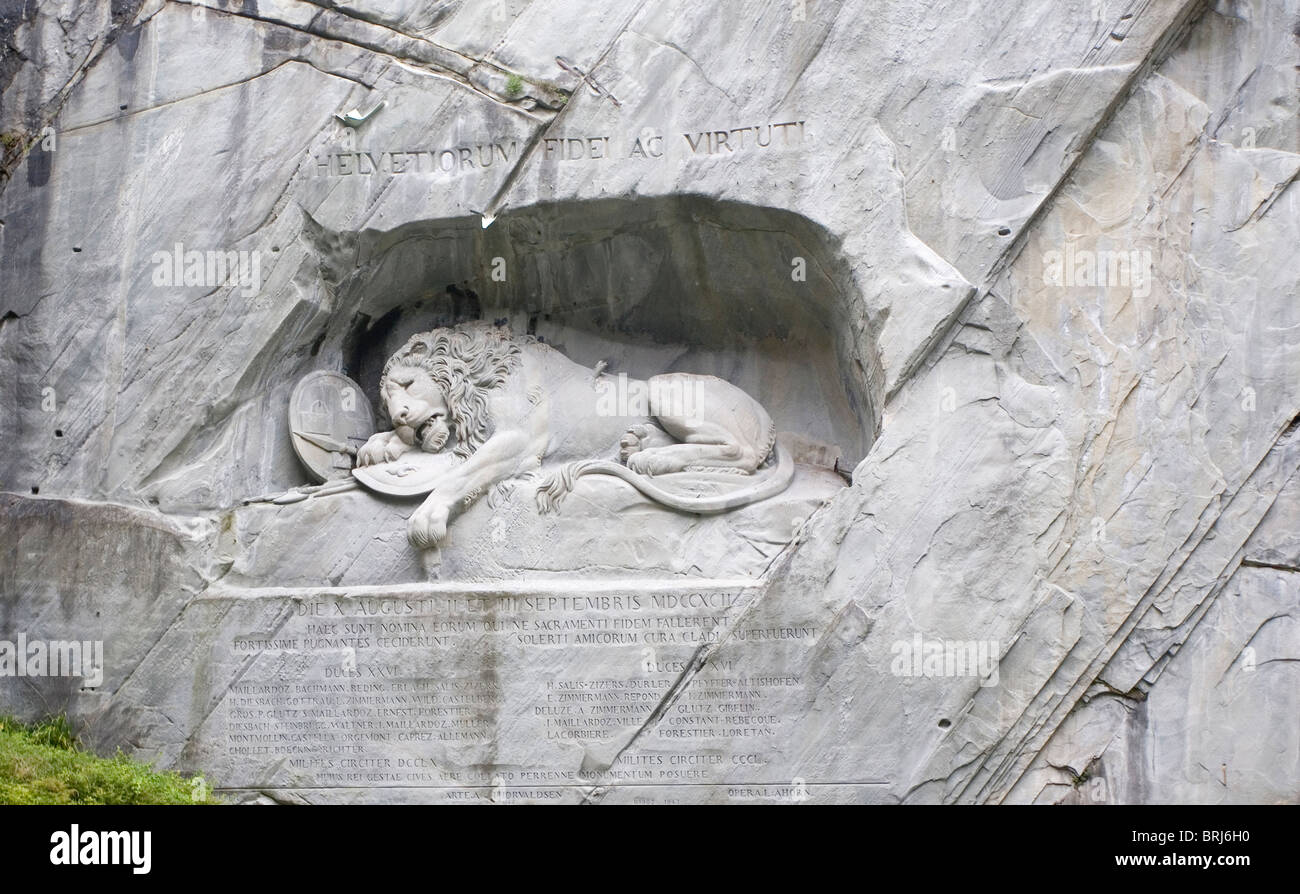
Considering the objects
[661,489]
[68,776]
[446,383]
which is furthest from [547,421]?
[68,776]

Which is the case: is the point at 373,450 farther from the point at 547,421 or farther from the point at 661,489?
the point at 661,489

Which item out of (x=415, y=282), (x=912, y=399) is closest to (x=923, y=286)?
(x=912, y=399)

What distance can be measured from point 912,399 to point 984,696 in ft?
5.43

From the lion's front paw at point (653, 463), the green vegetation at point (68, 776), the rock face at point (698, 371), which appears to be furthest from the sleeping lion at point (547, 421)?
A: the green vegetation at point (68, 776)

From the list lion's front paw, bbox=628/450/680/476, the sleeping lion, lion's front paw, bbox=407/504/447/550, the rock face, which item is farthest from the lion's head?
lion's front paw, bbox=628/450/680/476

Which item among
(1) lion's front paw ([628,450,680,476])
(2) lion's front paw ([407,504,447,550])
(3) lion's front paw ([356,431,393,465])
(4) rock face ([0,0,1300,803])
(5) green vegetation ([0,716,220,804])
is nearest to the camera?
(5) green vegetation ([0,716,220,804])

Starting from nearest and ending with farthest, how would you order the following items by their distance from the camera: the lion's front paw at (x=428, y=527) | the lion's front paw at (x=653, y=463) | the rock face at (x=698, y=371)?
the rock face at (x=698, y=371) → the lion's front paw at (x=428, y=527) → the lion's front paw at (x=653, y=463)

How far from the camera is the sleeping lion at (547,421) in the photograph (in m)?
9.30

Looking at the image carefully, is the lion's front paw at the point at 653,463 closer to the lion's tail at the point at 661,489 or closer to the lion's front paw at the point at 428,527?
the lion's tail at the point at 661,489

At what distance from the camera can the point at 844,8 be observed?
9.20 meters

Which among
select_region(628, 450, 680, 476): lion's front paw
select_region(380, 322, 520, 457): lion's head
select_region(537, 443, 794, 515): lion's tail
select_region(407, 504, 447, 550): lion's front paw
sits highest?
select_region(380, 322, 520, 457): lion's head

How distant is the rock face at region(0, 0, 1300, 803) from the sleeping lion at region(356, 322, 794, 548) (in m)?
0.20

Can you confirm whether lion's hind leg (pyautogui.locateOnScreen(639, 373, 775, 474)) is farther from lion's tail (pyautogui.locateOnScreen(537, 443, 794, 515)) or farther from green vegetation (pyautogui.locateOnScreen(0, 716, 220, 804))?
green vegetation (pyautogui.locateOnScreen(0, 716, 220, 804))

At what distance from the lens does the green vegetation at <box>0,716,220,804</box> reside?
7988 mm
